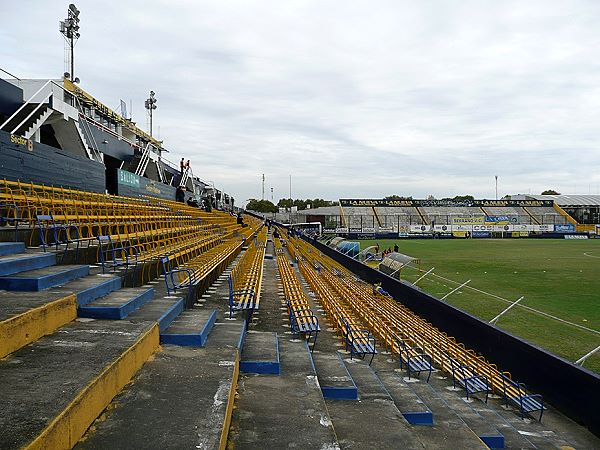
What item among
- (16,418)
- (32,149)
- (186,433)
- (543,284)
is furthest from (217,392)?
(543,284)

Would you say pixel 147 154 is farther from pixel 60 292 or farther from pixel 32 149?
pixel 60 292

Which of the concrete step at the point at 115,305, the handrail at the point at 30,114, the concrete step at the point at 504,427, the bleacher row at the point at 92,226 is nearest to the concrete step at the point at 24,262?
the bleacher row at the point at 92,226

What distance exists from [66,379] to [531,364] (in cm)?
646

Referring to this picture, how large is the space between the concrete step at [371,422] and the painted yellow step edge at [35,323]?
101 inches

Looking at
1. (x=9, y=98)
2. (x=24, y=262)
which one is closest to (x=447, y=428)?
(x=24, y=262)

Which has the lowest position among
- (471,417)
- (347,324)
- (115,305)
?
(471,417)

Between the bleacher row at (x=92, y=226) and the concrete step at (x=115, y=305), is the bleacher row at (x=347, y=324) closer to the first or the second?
the concrete step at (x=115, y=305)

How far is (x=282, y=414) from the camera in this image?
3.77 m

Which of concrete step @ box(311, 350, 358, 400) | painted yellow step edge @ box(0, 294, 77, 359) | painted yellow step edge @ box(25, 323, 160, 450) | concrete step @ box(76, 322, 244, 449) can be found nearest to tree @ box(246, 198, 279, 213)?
concrete step @ box(311, 350, 358, 400)

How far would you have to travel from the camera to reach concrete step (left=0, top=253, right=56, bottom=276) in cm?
487

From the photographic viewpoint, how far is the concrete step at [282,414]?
3309mm

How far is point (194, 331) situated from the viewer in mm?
4855

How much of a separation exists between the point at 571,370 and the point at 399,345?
96.6 inches

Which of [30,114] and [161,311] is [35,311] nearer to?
[161,311]
